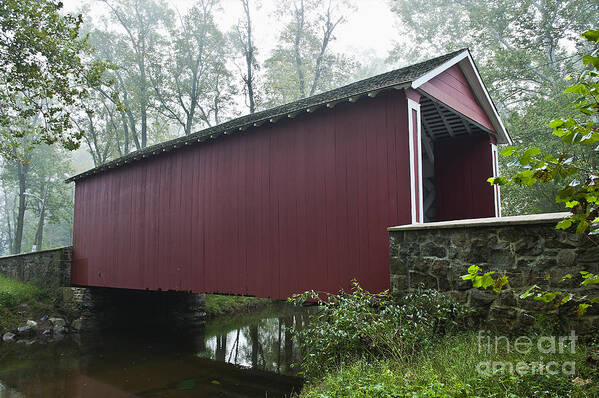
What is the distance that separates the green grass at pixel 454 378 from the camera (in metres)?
2.49

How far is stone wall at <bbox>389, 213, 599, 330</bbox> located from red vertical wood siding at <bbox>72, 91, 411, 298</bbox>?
62 centimetres

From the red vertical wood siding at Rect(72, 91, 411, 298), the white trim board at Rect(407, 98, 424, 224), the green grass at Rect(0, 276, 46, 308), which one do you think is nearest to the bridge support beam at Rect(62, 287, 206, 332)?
the green grass at Rect(0, 276, 46, 308)

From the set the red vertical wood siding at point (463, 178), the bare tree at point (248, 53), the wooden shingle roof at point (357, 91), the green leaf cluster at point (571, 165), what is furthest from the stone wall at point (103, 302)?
the green leaf cluster at point (571, 165)

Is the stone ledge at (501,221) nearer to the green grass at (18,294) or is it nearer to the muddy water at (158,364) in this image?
the muddy water at (158,364)

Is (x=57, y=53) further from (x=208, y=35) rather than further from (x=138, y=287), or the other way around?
(x=208, y=35)

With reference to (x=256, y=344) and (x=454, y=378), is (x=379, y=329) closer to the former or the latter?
(x=454, y=378)

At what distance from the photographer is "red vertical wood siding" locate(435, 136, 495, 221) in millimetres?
7484

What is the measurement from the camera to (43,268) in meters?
12.0

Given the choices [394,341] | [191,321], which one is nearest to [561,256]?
[394,341]

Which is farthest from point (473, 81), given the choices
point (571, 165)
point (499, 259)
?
point (571, 165)

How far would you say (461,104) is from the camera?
6.58 meters

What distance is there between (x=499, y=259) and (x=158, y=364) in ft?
21.1

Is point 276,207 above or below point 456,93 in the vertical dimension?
below

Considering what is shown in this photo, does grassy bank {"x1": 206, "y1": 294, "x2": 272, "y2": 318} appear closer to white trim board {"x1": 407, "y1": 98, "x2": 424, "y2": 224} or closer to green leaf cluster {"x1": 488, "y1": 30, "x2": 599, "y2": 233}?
white trim board {"x1": 407, "y1": 98, "x2": 424, "y2": 224}
